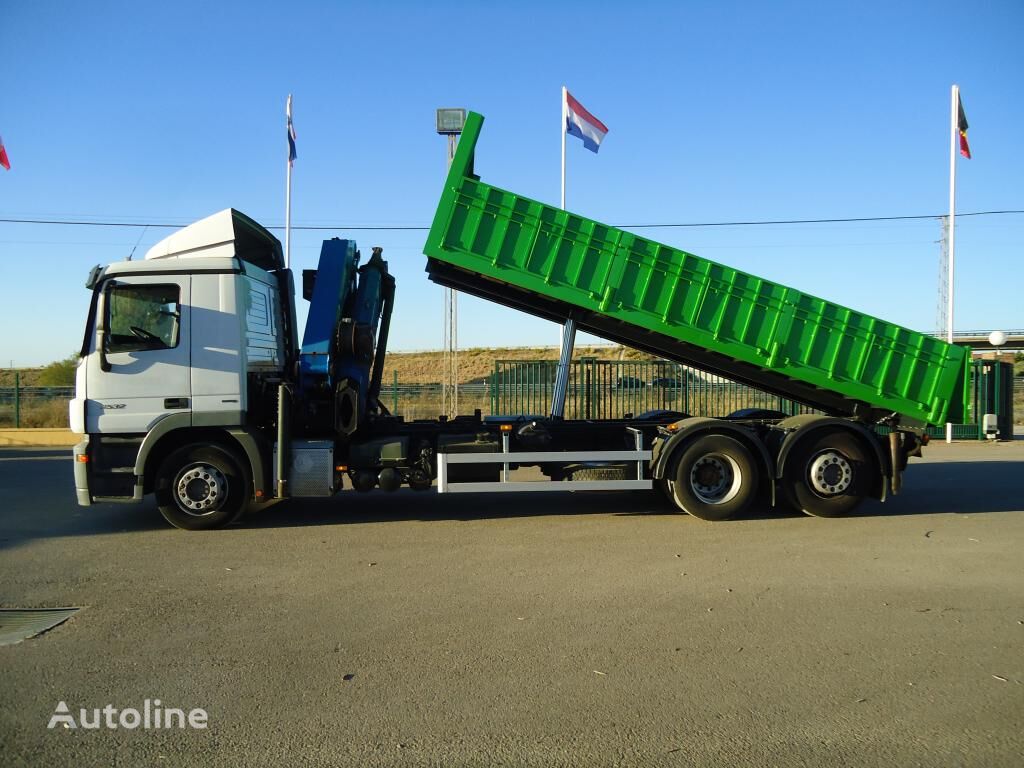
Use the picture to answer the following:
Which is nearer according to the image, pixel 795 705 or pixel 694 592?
pixel 795 705

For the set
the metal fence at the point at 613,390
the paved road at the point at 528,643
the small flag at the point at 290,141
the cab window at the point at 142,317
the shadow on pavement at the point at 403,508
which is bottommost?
the paved road at the point at 528,643

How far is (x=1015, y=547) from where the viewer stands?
7.74m

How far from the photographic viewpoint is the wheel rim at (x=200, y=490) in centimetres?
858

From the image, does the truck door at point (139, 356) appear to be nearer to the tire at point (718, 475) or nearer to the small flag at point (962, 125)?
the tire at point (718, 475)

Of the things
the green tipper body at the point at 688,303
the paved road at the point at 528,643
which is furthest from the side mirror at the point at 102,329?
the green tipper body at the point at 688,303


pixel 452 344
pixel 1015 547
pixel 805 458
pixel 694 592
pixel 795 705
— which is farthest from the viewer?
pixel 452 344

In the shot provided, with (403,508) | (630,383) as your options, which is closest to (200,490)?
(403,508)

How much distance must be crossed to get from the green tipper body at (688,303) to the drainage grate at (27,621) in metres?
5.07

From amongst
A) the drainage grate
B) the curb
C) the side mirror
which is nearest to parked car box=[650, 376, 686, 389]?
the side mirror

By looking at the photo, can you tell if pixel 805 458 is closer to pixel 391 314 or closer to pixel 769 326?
pixel 769 326

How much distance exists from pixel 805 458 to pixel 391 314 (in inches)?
213

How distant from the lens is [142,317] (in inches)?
335

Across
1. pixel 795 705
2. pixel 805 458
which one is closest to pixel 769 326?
pixel 805 458

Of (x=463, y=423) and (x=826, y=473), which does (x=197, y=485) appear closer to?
(x=463, y=423)
